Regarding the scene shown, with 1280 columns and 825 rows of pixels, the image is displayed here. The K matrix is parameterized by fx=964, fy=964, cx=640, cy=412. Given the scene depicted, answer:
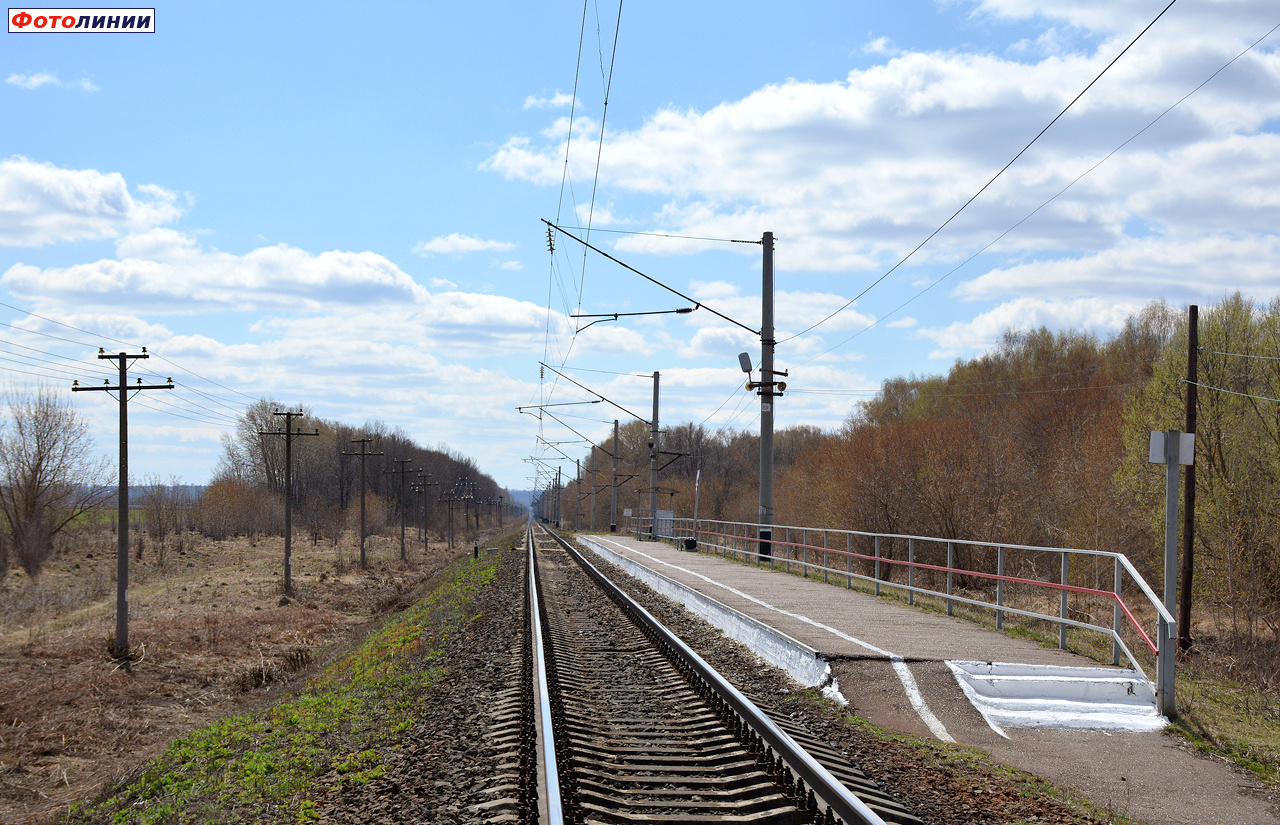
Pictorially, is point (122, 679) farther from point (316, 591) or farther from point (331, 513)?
point (331, 513)

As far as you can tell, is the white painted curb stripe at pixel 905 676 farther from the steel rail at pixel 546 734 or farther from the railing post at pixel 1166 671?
the steel rail at pixel 546 734

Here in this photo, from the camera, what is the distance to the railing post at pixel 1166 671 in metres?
8.95

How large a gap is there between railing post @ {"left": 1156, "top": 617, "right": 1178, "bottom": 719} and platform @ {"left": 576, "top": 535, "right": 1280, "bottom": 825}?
1.85 ft

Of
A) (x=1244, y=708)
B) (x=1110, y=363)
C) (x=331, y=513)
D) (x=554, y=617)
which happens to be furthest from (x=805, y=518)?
(x=331, y=513)

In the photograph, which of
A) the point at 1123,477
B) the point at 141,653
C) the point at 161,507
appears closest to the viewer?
the point at 141,653

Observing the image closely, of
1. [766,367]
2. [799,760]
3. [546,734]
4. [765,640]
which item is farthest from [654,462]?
[799,760]

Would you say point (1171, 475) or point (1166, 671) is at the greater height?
point (1171, 475)

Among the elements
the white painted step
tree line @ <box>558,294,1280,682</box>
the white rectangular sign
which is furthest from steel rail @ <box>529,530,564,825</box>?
tree line @ <box>558,294,1280,682</box>

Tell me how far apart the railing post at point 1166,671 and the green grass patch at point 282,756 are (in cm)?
704

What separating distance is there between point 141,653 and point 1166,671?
24.6 metres

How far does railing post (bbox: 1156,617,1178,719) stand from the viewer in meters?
8.95

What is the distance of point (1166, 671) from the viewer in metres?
8.95

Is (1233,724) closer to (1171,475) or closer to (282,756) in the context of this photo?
(1171,475)

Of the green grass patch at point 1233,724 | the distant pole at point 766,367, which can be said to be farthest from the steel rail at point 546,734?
the distant pole at point 766,367
